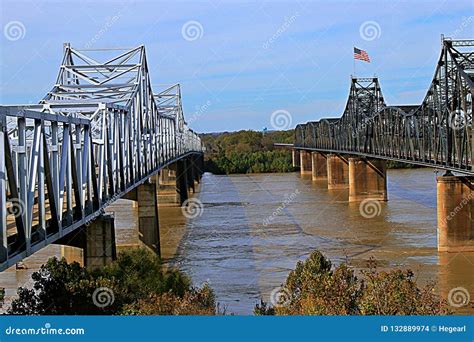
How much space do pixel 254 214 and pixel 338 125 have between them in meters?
37.2

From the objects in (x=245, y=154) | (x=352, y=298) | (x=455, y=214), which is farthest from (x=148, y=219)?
(x=245, y=154)

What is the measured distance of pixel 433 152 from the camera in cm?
3728

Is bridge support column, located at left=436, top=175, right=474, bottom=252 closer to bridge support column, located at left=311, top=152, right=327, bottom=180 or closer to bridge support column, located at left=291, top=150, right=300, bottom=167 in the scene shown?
bridge support column, located at left=311, top=152, right=327, bottom=180

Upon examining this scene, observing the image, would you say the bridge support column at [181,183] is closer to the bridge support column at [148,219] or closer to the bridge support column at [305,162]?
the bridge support column at [148,219]

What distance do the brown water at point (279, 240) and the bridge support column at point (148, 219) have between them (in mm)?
677

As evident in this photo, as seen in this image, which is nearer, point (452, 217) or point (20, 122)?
point (20, 122)

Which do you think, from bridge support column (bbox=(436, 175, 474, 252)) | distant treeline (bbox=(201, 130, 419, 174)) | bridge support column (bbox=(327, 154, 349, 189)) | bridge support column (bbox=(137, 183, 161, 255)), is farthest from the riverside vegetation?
distant treeline (bbox=(201, 130, 419, 174))

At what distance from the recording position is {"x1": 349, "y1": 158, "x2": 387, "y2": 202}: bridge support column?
5156 cm

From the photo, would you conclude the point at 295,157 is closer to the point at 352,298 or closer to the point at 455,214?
the point at 455,214

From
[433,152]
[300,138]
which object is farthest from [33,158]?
[300,138]

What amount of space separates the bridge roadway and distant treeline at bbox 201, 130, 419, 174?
965 centimetres

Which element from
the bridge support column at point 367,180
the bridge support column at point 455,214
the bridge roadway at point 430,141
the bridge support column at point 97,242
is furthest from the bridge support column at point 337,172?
the bridge support column at point 97,242

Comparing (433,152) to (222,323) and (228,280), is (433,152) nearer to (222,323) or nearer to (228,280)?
(228,280)

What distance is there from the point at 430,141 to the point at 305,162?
53552 mm
